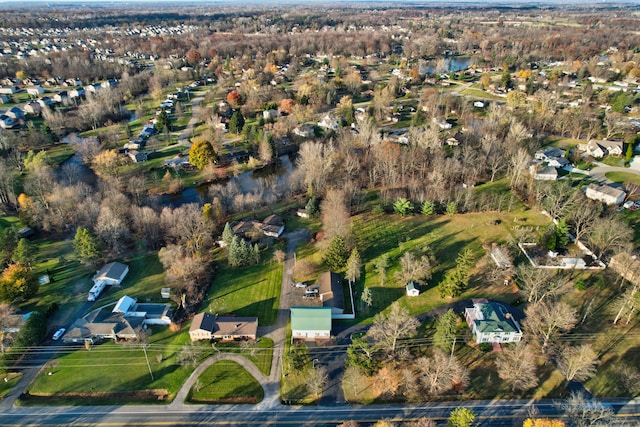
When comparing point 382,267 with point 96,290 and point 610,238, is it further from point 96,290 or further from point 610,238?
point 96,290

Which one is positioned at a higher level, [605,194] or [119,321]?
[119,321]

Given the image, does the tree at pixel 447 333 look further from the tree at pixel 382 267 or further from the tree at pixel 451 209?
the tree at pixel 451 209

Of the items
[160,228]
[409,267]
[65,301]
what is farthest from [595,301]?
[65,301]

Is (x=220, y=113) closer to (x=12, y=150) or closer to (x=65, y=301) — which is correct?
(x=12, y=150)

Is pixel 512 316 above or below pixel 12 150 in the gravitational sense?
below

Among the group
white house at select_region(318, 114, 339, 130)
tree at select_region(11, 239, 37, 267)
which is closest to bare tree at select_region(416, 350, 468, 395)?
tree at select_region(11, 239, 37, 267)

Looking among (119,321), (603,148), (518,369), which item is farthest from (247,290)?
(603,148)
